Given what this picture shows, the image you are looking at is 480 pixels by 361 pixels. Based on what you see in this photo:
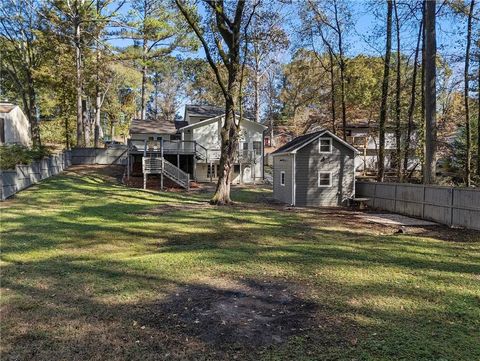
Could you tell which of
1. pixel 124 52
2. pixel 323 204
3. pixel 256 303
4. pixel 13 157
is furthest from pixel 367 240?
pixel 124 52

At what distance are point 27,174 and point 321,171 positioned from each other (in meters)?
14.7

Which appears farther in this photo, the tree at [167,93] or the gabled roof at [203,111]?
the tree at [167,93]

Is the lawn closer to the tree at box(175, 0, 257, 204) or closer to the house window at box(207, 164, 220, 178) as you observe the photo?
the tree at box(175, 0, 257, 204)

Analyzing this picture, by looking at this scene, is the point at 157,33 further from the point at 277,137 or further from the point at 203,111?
the point at 277,137

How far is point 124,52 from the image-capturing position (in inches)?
1201

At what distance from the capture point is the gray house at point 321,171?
19.9m

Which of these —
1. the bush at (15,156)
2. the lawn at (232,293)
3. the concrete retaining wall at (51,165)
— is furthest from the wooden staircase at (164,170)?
the lawn at (232,293)

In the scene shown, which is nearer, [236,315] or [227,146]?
[236,315]

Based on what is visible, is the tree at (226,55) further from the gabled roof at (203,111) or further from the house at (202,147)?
the gabled roof at (203,111)

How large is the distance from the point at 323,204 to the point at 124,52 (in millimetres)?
20866

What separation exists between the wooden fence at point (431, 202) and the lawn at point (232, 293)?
73.4 inches

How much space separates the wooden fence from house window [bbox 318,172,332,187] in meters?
2.03

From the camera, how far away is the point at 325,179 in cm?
2017

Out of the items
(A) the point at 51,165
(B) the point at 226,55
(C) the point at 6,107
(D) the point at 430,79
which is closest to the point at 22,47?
(C) the point at 6,107
